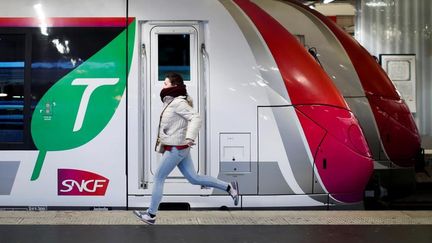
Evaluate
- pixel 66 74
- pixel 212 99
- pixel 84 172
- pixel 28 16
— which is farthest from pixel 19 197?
pixel 212 99

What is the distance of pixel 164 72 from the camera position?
20.6 feet

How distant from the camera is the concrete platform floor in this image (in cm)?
574

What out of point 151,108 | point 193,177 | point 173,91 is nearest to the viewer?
point 173,91

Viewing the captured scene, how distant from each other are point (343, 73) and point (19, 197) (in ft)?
13.0

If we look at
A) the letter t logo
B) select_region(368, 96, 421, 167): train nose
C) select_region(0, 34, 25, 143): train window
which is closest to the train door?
the letter t logo

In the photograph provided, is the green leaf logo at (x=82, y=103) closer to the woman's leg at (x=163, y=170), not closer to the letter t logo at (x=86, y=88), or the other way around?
the letter t logo at (x=86, y=88)

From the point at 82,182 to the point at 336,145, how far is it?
282 centimetres

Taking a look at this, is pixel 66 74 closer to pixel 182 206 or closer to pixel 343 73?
pixel 182 206

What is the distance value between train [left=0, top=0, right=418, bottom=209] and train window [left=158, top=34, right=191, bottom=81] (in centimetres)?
1

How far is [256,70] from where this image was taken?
20.4 feet

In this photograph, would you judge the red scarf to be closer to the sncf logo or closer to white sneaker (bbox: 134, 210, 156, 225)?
white sneaker (bbox: 134, 210, 156, 225)

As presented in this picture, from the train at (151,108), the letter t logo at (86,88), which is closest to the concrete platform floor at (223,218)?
the train at (151,108)

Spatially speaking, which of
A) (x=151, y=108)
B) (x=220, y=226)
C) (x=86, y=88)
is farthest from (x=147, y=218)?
(x=86, y=88)

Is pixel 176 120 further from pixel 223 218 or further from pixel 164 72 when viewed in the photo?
pixel 223 218
